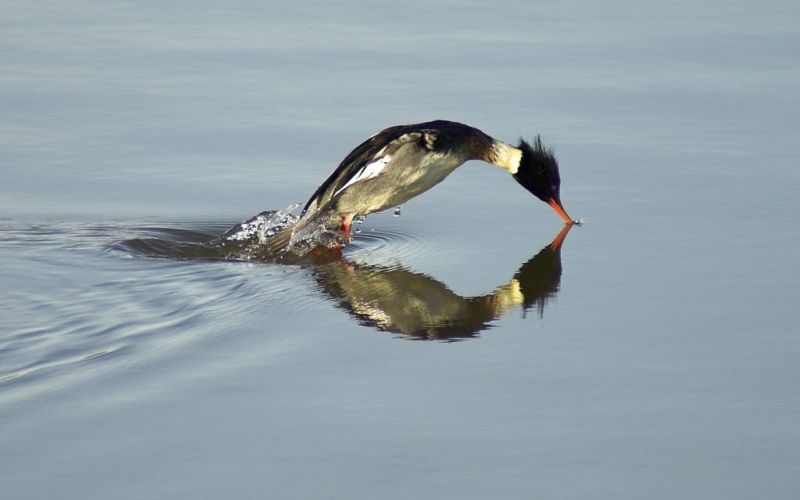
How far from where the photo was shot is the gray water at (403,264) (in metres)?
5.00

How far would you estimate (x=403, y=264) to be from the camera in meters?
8.04

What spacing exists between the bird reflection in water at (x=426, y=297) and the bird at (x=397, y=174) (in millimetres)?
630

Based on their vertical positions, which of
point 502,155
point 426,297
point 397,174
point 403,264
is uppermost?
point 502,155

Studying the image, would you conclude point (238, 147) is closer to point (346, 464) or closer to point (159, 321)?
point (159, 321)

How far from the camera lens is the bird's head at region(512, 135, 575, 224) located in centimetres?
882

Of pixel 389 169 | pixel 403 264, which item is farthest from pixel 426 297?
pixel 389 169

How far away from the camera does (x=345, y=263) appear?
816 centimetres

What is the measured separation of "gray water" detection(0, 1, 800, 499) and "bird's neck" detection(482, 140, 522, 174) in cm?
26

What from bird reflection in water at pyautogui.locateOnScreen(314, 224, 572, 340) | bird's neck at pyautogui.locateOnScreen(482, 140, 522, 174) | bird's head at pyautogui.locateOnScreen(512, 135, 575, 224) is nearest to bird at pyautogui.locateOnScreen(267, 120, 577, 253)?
bird's head at pyautogui.locateOnScreen(512, 135, 575, 224)

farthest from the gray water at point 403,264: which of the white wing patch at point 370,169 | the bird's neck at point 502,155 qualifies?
the white wing patch at point 370,169

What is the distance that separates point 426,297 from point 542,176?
1.88 m

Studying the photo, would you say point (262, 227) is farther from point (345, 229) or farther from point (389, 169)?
point (389, 169)

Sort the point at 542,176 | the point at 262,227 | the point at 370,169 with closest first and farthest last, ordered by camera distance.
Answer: the point at 262,227 < the point at 370,169 < the point at 542,176

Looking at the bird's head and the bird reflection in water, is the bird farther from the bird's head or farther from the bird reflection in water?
the bird reflection in water
